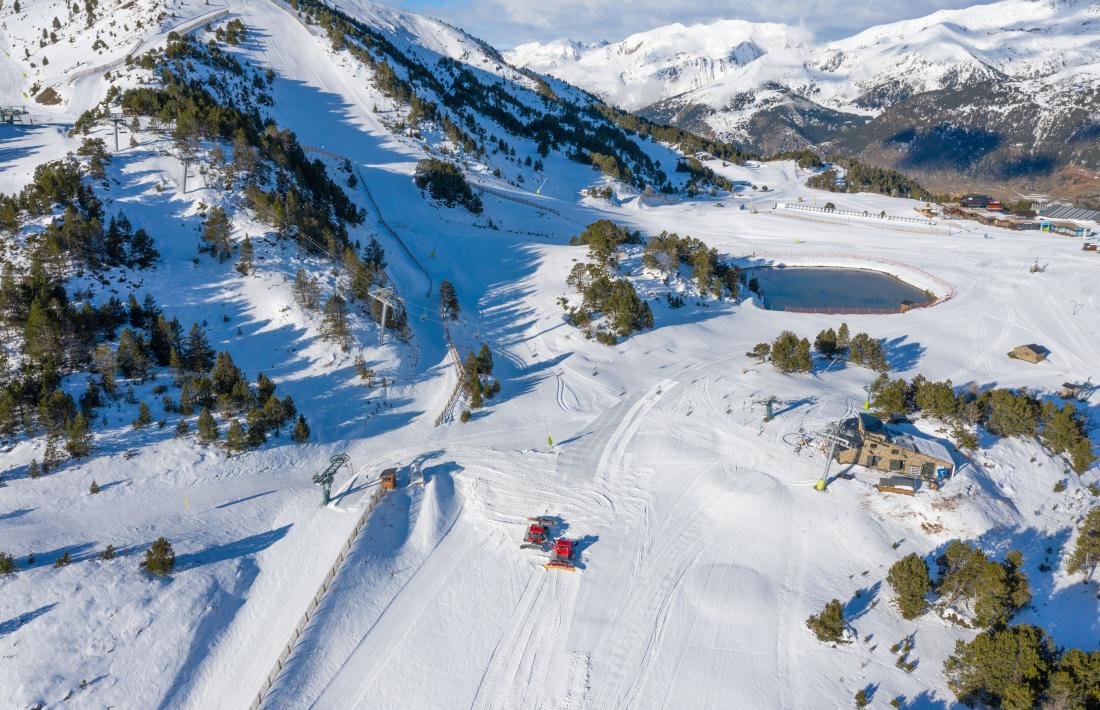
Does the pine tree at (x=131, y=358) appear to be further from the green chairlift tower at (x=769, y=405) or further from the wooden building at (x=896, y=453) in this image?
the wooden building at (x=896, y=453)

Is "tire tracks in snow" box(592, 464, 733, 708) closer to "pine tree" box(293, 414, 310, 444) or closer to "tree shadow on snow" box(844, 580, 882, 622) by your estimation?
"tree shadow on snow" box(844, 580, 882, 622)

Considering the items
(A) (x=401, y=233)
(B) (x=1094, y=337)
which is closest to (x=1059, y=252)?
(B) (x=1094, y=337)

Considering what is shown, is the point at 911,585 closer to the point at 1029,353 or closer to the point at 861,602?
the point at 861,602

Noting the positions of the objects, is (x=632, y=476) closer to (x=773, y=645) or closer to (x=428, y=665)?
(x=773, y=645)

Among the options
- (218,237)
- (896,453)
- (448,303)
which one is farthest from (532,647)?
(218,237)

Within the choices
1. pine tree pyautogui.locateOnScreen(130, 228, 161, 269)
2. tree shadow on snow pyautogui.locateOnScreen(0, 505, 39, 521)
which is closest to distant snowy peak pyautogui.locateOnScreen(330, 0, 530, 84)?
pine tree pyautogui.locateOnScreen(130, 228, 161, 269)

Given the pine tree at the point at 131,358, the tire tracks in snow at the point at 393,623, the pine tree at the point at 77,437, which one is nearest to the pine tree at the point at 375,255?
the pine tree at the point at 131,358
